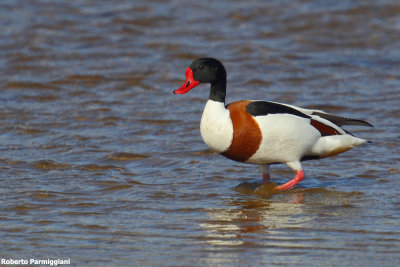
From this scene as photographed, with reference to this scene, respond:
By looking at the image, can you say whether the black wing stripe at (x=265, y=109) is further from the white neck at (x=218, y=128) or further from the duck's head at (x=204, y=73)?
the duck's head at (x=204, y=73)

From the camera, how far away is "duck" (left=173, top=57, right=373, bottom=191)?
23.6 ft

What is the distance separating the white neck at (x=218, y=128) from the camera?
716 centimetres

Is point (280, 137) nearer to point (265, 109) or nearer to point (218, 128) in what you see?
point (265, 109)

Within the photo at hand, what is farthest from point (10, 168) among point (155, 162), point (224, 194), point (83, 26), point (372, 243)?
point (83, 26)

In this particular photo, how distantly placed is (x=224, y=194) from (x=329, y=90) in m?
5.11

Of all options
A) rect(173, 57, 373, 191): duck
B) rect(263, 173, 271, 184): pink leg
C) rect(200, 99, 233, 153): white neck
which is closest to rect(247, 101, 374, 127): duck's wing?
rect(173, 57, 373, 191): duck

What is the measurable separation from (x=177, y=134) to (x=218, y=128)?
8.98 feet

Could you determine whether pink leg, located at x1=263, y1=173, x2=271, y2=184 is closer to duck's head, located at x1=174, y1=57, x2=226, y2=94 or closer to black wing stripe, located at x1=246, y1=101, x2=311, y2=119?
black wing stripe, located at x1=246, y1=101, x2=311, y2=119

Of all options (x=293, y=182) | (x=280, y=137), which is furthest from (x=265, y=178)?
(x=280, y=137)

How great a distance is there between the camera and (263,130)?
7.21m

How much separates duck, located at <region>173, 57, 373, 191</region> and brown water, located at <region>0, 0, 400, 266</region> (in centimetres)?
38

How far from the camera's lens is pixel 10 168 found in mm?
8156

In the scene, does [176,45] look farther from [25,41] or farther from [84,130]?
[84,130]

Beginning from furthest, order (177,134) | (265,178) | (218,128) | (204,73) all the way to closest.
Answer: (177,134) < (265,178) < (204,73) < (218,128)
